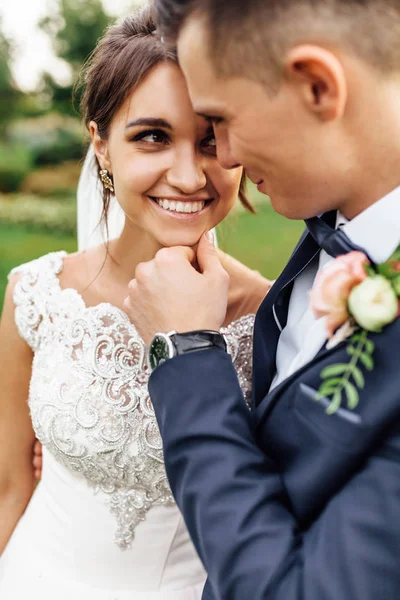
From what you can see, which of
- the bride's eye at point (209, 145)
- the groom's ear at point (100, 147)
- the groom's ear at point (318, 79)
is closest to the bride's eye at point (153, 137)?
the bride's eye at point (209, 145)

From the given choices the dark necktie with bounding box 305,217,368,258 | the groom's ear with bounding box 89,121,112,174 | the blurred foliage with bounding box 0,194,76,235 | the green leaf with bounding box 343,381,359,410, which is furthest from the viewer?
the blurred foliage with bounding box 0,194,76,235

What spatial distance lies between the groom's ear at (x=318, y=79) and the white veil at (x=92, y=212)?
1.57 meters

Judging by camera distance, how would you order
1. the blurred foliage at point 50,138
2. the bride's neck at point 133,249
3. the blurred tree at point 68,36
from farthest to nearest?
the blurred foliage at point 50,138 → the blurred tree at point 68,36 → the bride's neck at point 133,249

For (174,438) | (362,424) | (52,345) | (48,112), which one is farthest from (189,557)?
(48,112)

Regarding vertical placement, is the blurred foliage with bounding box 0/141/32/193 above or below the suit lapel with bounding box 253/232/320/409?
below

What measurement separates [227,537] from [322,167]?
0.75 meters

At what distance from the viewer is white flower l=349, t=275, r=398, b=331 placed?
1.21 metres

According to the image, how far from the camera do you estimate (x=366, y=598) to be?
1178 mm

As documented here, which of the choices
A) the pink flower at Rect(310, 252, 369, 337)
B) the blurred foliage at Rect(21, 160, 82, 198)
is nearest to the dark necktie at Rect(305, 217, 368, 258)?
the pink flower at Rect(310, 252, 369, 337)

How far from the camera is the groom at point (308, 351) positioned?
1225 mm

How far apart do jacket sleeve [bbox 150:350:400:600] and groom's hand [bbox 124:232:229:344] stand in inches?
6.3

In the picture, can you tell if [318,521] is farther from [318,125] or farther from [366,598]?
[318,125]

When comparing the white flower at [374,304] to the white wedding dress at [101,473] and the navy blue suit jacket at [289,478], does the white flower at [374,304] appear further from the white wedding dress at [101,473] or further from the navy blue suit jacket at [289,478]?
the white wedding dress at [101,473]

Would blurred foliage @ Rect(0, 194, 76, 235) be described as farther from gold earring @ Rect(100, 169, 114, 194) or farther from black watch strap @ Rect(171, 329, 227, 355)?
black watch strap @ Rect(171, 329, 227, 355)
